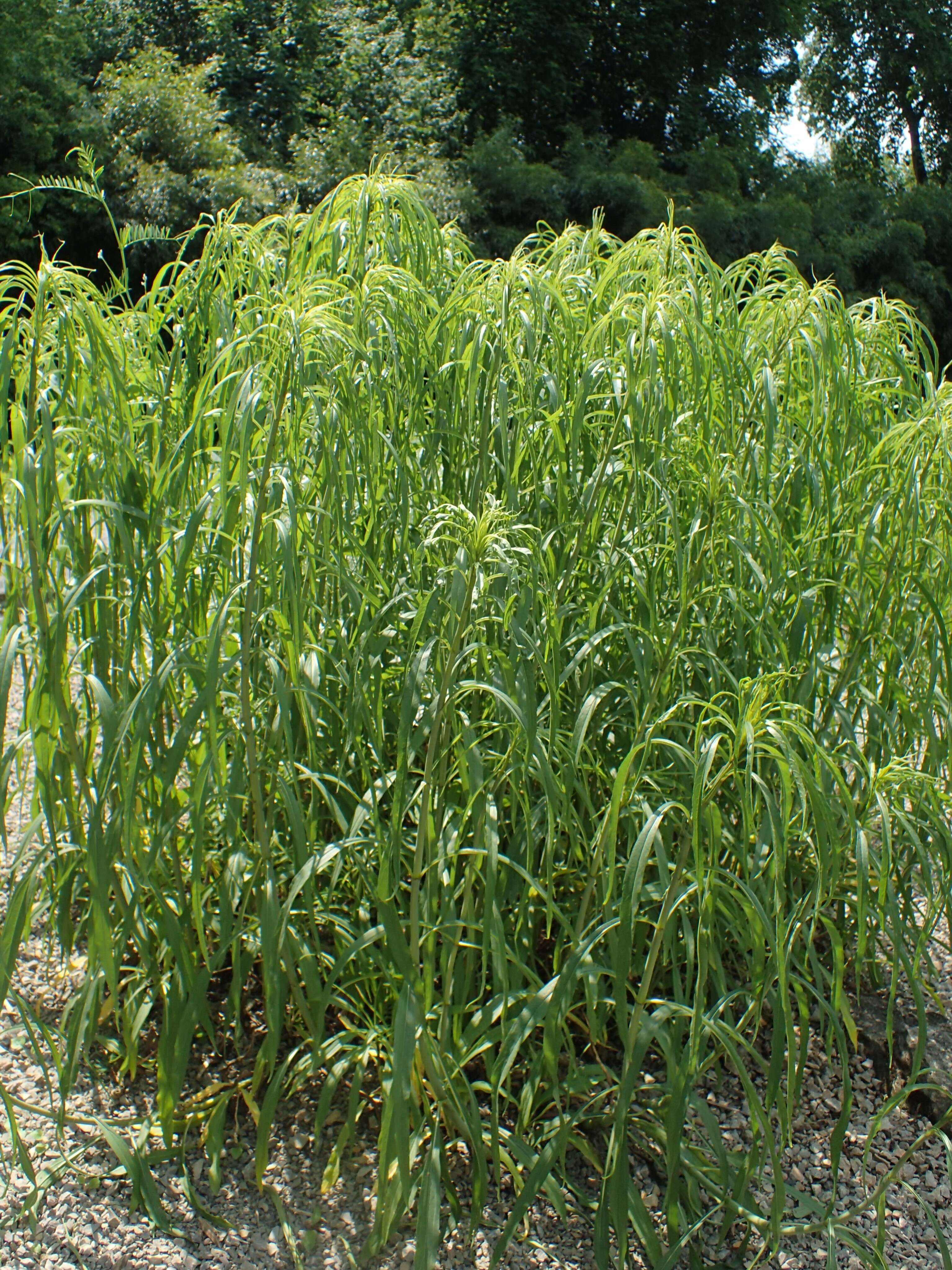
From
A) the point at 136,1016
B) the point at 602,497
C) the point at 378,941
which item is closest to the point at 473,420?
the point at 602,497

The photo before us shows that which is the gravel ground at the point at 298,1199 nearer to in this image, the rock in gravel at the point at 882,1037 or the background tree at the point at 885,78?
the rock in gravel at the point at 882,1037

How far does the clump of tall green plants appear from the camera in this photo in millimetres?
1525

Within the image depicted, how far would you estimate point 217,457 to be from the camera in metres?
1.89

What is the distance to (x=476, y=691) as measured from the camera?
1.87 meters

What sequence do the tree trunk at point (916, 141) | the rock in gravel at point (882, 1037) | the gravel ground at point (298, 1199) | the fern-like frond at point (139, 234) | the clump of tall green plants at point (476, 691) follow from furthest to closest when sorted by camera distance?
the tree trunk at point (916, 141), the rock in gravel at point (882, 1037), the fern-like frond at point (139, 234), the gravel ground at point (298, 1199), the clump of tall green plants at point (476, 691)

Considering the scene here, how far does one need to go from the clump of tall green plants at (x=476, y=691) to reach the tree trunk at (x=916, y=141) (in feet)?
79.0

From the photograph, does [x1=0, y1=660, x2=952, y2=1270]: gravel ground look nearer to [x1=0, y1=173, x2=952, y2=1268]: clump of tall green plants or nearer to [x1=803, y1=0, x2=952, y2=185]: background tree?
[x1=0, y1=173, x2=952, y2=1268]: clump of tall green plants

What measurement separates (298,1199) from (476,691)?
92 centimetres

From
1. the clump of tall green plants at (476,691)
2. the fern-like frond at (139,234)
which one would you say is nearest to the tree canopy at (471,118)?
the fern-like frond at (139,234)

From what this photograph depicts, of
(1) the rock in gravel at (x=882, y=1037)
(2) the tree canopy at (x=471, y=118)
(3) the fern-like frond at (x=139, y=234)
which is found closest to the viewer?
Answer: (3) the fern-like frond at (x=139, y=234)

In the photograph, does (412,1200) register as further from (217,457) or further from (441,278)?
(441,278)

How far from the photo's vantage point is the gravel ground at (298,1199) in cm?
168

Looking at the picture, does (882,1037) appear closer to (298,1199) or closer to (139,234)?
(298,1199)

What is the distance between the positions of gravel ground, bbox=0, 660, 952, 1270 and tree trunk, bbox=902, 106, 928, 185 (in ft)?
80.9
